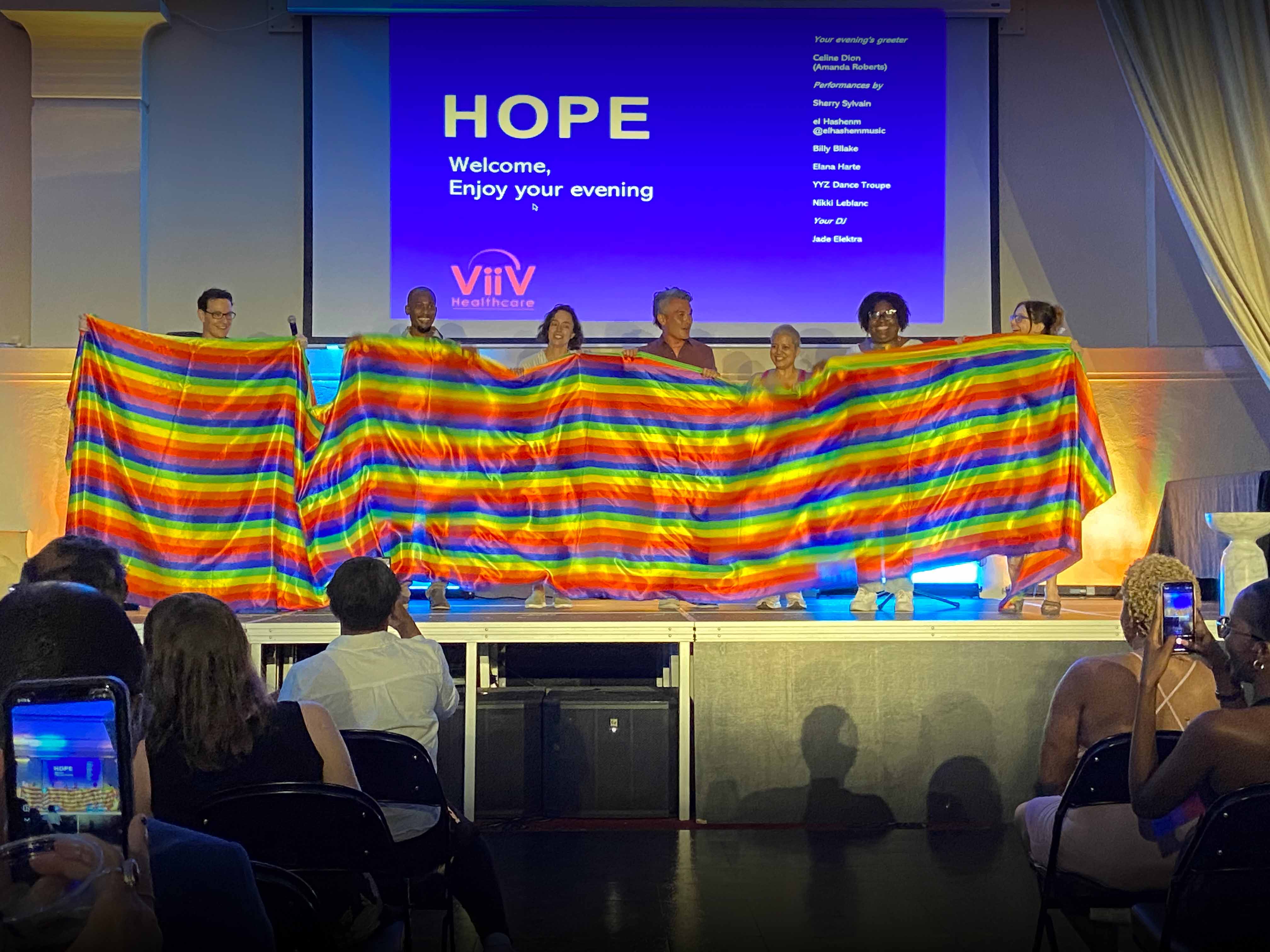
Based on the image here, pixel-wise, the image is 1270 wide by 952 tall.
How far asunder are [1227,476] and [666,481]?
3528 millimetres

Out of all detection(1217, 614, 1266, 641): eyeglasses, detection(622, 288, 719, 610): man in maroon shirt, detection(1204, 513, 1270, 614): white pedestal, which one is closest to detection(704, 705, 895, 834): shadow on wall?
detection(622, 288, 719, 610): man in maroon shirt

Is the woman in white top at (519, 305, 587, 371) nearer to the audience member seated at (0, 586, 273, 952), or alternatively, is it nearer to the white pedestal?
the white pedestal

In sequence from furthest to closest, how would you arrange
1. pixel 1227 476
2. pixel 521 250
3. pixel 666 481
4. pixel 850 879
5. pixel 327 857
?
pixel 521 250 < pixel 1227 476 < pixel 666 481 < pixel 850 879 < pixel 327 857

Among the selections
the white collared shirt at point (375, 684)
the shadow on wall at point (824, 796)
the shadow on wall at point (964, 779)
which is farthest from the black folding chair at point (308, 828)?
the shadow on wall at point (964, 779)

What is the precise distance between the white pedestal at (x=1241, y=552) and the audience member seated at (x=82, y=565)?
4628 millimetres

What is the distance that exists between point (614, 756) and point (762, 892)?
1.18 meters

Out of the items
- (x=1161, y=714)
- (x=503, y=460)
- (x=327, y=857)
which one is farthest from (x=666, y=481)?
(x=327, y=857)

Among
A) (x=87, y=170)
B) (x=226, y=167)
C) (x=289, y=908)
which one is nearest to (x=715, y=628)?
(x=289, y=908)

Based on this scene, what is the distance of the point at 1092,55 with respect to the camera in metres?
8.62

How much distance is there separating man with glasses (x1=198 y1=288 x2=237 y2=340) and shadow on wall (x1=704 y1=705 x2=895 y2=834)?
11.9ft

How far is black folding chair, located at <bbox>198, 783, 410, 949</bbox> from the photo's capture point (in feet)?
8.76

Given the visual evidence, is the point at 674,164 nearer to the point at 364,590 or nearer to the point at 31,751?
the point at 364,590

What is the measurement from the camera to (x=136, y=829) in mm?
1626

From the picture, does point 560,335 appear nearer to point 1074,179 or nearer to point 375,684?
point 375,684
